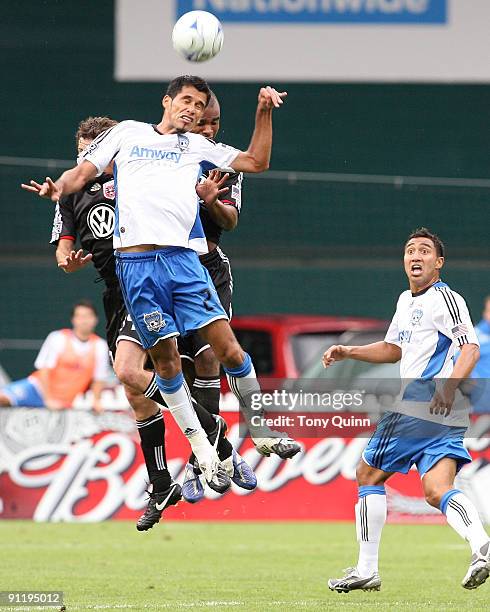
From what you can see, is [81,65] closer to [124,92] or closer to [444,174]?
[124,92]

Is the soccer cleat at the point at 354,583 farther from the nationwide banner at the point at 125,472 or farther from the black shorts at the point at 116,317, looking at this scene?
the nationwide banner at the point at 125,472

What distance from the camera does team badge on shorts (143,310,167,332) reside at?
8.13 meters

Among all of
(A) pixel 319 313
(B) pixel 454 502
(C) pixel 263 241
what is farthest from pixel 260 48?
(B) pixel 454 502

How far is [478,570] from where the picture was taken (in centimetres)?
791

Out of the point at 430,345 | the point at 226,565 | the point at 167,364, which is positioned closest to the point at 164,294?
the point at 167,364

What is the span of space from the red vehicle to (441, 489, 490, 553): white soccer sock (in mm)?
7516

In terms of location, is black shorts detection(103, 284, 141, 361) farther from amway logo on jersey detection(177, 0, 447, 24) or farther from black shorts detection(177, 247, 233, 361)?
amway logo on jersey detection(177, 0, 447, 24)

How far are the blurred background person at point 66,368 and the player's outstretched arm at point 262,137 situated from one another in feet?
24.0

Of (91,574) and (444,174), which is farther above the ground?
(444,174)

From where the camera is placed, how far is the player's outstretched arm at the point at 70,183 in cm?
762

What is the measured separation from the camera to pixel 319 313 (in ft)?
58.6

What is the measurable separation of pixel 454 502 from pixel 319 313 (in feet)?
31.3

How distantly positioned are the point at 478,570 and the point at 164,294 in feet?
7.95


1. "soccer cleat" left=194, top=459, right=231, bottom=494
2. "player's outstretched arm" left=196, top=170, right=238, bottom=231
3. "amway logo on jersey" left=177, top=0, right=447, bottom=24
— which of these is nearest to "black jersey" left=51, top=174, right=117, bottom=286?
"player's outstretched arm" left=196, top=170, right=238, bottom=231
